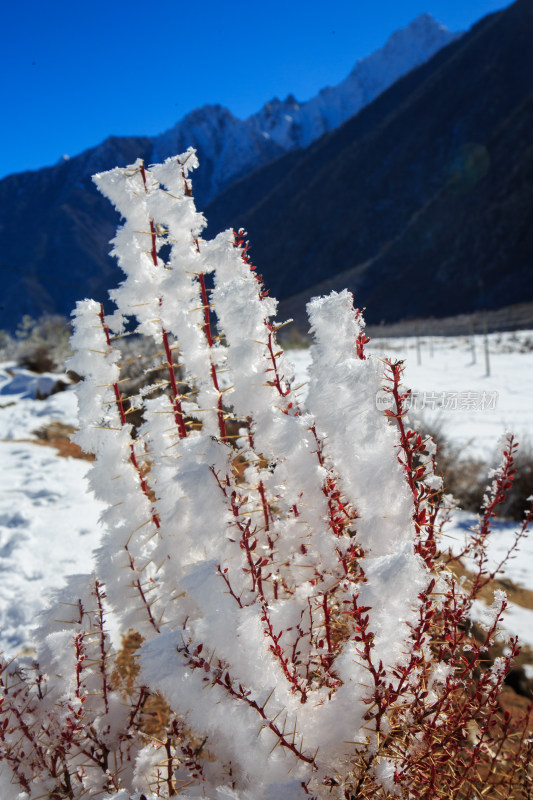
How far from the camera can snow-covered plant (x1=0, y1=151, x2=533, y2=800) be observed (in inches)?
36.6

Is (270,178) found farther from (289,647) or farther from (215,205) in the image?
(289,647)

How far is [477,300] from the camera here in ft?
150

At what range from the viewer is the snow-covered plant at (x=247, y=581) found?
929 millimetres

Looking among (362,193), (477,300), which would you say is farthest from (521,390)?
(362,193)

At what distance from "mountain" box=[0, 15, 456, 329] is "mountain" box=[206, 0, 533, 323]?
1897 inches

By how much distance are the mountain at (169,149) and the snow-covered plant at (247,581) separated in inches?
5054

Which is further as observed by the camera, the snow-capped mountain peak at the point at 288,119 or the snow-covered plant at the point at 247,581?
the snow-capped mountain peak at the point at 288,119

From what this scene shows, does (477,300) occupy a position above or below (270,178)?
below

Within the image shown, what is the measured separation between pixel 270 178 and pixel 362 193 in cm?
4651

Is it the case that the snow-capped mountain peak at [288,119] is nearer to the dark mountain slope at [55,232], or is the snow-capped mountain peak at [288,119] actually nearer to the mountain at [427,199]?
the dark mountain slope at [55,232]

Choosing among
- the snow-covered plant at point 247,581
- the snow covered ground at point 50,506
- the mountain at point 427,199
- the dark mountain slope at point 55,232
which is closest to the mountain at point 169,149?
the dark mountain slope at point 55,232

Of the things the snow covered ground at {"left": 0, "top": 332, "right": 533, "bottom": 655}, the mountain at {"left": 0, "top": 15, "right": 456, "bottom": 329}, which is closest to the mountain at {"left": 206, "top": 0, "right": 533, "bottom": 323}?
the snow covered ground at {"left": 0, "top": 332, "right": 533, "bottom": 655}

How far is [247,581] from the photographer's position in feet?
3.46

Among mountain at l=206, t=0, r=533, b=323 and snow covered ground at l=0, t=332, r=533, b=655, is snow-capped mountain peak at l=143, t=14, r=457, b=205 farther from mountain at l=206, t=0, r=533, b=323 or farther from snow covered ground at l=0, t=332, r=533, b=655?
snow covered ground at l=0, t=332, r=533, b=655
